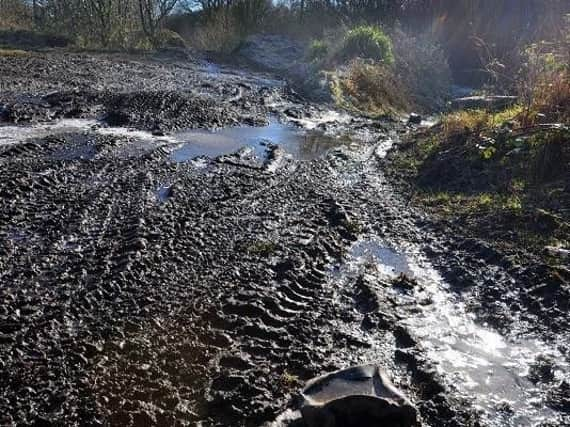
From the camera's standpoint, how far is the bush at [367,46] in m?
19.5

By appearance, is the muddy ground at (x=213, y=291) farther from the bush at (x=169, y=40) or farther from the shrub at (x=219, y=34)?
the shrub at (x=219, y=34)

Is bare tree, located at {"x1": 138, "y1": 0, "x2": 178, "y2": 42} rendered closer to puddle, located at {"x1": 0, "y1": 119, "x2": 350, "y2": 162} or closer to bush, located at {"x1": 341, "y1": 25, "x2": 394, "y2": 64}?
bush, located at {"x1": 341, "y1": 25, "x2": 394, "y2": 64}

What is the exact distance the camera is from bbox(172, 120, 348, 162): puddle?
8.52 meters

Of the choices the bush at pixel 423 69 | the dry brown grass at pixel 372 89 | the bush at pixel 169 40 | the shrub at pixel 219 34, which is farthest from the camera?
the shrub at pixel 219 34

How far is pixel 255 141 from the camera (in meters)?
9.63

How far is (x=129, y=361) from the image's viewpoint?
11.0 ft

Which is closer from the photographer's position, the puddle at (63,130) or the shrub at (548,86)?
the shrub at (548,86)

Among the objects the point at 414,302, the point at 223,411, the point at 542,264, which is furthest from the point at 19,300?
the point at 542,264

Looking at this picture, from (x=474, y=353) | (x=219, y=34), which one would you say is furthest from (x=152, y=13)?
(x=474, y=353)

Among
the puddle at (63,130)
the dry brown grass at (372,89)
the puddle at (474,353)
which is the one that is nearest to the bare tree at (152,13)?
the dry brown grass at (372,89)

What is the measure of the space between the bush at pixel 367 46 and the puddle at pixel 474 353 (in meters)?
15.7

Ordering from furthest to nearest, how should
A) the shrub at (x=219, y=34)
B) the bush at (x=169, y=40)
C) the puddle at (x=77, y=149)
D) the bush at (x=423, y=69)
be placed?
the shrub at (x=219, y=34), the bush at (x=169, y=40), the bush at (x=423, y=69), the puddle at (x=77, y=149)

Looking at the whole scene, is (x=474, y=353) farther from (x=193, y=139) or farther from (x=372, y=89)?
(x=372, y=89)

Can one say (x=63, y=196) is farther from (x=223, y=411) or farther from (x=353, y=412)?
(x=353, y=412)
